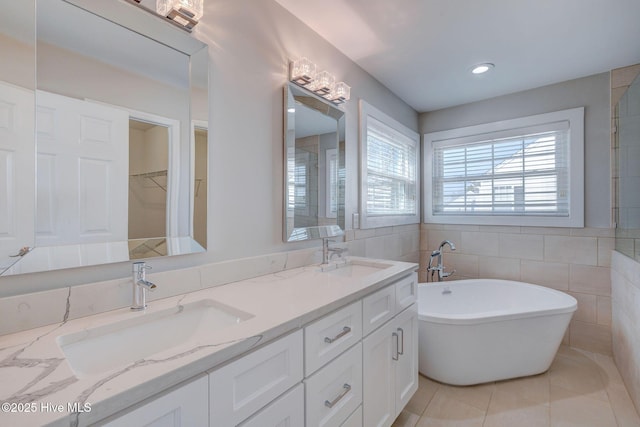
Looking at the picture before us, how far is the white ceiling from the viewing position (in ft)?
5.62

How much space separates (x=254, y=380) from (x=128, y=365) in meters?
0.32

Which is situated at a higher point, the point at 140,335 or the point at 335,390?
the point at 140,335

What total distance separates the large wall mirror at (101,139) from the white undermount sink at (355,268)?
2.73ft

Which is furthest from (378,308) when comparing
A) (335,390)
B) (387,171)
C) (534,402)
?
(387,171)

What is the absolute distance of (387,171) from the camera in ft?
9.13

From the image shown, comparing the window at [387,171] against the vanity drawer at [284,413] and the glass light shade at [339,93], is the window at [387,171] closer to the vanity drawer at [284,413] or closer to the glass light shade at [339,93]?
the glass light shade at [339,93]

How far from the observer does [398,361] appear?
1606mm

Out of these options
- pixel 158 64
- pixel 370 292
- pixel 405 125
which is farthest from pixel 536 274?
pixel 158 64

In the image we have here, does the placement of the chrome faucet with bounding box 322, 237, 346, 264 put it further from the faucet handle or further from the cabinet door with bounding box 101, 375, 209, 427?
the faucet handle

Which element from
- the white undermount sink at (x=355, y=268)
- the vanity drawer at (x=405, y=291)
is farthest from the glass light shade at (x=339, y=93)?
the vanity drawer at (x=405, y=291)

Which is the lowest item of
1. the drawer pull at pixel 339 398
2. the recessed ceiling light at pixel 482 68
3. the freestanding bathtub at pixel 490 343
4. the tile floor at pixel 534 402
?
the tile floor at pixel 534 402

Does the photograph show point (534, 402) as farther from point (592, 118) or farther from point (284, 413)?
point (592, 118)

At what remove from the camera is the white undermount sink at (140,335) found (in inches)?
33.1

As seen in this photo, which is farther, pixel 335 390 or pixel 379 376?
pixel 379 376
